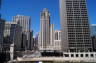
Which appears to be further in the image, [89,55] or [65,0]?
[65,0]

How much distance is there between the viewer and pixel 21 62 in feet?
333

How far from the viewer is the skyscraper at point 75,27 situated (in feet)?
437

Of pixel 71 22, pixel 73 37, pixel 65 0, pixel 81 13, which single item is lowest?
pixel 73 37

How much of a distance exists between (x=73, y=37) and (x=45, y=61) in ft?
132

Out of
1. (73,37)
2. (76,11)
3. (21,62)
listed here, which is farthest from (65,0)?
(21,62)

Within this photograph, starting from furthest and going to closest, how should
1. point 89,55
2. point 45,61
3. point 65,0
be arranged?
point 65,0 → point 89,55 → point 45,61

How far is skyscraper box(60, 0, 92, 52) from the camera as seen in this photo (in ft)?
437

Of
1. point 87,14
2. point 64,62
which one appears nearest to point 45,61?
point 64,62

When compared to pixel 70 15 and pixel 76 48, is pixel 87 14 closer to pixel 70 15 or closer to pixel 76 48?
pixel 70 15

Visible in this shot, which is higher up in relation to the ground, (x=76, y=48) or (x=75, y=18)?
(x=75, y=18)

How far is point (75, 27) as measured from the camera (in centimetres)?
13725

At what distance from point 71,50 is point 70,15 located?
1313 inches

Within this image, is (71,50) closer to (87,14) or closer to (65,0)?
(87,14)

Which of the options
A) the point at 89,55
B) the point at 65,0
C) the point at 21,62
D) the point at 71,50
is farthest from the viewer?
the point at 65,0
